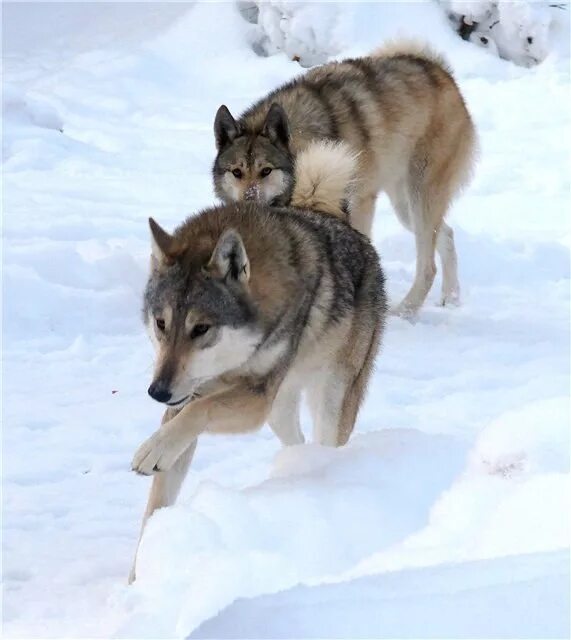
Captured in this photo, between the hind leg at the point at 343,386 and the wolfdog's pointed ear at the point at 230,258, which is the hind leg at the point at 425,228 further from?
the wolfdog's pointed ear at the point at 230,258

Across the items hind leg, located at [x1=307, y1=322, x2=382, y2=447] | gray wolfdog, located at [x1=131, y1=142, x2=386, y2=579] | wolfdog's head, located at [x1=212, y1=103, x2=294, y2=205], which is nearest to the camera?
gray wolfdog, located at [x1=131, y1=142, x2=386, y2=579]

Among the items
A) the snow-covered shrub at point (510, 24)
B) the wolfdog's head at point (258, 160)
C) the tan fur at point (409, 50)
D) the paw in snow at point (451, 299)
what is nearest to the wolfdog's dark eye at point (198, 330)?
the wolfdog's head at point (258, 160)

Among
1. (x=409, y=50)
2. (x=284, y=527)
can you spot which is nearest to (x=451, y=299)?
(x=409, y=50)

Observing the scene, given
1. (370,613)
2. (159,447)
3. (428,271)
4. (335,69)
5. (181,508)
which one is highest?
(370,613)

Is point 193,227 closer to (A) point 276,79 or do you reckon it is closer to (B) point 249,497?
(B) point 249,497

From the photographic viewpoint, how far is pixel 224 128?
6039 mm

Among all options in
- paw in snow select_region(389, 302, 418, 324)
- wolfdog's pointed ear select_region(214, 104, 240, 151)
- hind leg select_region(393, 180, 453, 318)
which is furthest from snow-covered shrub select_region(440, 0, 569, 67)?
wolfdog's pointed ear select_region(214, 104, 240, 151)

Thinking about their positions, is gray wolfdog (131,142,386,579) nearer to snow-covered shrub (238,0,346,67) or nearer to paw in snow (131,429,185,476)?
paw in snow (131,429,185,476)

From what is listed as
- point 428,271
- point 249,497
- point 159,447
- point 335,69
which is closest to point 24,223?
point 335,69

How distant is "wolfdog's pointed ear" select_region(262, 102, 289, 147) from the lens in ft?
19.2

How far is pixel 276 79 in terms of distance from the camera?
12.8 meters

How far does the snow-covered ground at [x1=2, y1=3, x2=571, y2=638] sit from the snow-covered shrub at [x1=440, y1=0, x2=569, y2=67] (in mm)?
573

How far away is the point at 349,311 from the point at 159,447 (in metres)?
1.04

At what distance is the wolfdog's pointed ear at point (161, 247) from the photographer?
10.7 ft
